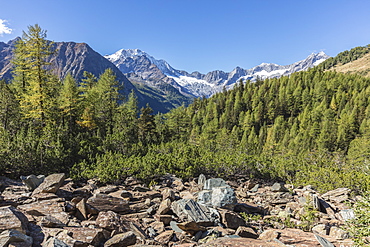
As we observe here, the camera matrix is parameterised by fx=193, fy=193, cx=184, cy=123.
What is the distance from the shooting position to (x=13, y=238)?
671 cm

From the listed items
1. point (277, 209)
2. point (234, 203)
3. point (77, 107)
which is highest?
point (77, 107)

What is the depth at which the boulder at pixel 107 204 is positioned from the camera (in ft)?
36.9

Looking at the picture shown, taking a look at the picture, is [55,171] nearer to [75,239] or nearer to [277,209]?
[75,239]

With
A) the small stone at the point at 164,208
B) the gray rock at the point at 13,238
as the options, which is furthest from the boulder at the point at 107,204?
the gray rock at the point at 13,238

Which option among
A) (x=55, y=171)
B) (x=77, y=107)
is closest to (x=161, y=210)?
(x=55, y=171)

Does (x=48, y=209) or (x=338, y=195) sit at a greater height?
(x=48, y=209)

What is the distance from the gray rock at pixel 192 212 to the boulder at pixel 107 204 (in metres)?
3.10

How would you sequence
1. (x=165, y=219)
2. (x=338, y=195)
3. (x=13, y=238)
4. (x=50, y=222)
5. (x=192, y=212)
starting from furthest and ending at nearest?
(x=338, y=195)
(x=192, y=212)
(x=165, y=219)
(x=50, y=222)
(x=13, y=238)

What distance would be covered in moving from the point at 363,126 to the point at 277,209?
3389 inches

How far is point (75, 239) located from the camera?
7.92 meters

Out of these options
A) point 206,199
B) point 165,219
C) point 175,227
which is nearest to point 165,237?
point 175,227

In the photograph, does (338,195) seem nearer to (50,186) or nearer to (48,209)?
(48,209)

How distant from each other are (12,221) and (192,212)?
27.5 ft

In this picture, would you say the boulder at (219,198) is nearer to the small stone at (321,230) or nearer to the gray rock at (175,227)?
the gray rock at (175,227)
